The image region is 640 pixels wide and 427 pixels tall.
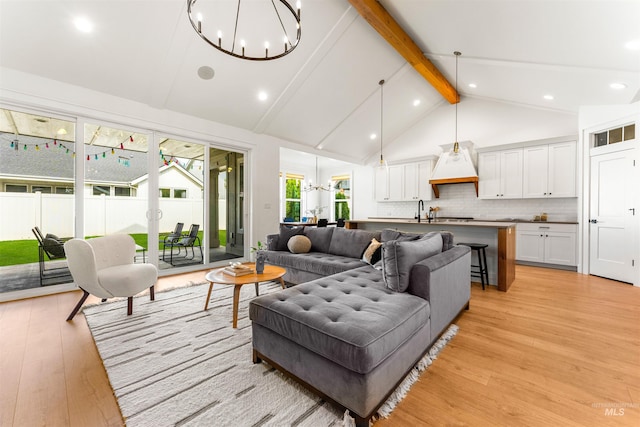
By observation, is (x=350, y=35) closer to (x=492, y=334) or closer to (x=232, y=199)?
(x=232, y=199)

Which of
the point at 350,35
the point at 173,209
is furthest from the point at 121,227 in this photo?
the point at 350,35

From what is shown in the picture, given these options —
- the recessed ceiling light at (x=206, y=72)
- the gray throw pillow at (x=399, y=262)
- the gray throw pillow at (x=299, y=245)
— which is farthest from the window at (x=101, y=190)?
the gray throw pillow at (x=399, y=262)

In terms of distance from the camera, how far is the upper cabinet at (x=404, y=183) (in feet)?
22.8

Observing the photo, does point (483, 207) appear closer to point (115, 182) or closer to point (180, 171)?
point (180, 171)

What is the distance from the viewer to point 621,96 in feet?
13.0

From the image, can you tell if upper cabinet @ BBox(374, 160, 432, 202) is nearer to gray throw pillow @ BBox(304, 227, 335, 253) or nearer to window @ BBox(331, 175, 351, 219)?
window @ BBox(331, 175, 351, 219)

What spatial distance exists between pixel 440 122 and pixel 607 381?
6394 millimetres

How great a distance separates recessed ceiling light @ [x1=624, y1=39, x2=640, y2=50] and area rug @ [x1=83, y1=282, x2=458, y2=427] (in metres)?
3.48

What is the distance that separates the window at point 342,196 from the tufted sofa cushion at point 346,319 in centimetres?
723

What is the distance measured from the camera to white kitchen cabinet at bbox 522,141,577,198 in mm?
5082

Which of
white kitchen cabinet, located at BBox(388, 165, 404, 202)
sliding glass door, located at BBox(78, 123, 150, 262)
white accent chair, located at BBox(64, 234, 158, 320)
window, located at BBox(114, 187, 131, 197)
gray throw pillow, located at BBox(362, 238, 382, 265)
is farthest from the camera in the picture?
white kitchen cabinet, located at BBox(388, 165, 404, 202)

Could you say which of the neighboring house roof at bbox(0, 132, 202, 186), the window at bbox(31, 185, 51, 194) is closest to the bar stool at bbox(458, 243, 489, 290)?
the neighboring house roof at bbox(0, 132, 202, 186)

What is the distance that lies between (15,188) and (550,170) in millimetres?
8453

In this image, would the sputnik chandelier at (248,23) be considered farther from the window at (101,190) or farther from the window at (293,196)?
the window at (293,196)
